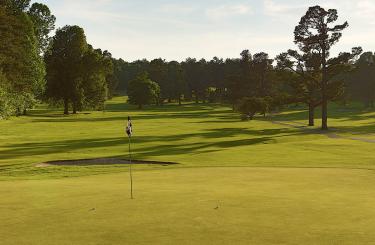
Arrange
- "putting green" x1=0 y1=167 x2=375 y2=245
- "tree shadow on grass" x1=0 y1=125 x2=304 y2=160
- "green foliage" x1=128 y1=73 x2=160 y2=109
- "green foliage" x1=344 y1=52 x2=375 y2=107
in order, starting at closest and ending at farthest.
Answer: "putting green" x1=0 y1=167 x2=375 y2=245 → "tree shadow on grass" x1=0 y1=125 x2=304 y2=160 → "green foliage" x1=344 y1=52 x2=375 y2=107 → "green foliage" x1=128 y1=73 x2=160 y2=109

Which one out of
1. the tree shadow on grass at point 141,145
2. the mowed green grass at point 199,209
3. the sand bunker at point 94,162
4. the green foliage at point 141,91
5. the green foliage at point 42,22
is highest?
the green foliage at point 42,22

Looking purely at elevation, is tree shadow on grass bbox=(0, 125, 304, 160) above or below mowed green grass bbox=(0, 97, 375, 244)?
below

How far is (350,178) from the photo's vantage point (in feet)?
69.1

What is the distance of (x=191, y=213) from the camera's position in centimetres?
1250

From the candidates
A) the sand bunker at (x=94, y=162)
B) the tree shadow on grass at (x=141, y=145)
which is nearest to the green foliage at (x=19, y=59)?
the tree shadow on grass at (x=141, y=145)

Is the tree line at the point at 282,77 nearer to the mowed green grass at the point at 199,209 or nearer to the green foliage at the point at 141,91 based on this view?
the green foliage at the point at 141,91

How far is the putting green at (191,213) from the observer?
10328 mm

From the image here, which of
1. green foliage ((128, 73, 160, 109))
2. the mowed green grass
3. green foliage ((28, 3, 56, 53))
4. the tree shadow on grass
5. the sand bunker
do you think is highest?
green foliage ((28, 3, 56, 53))

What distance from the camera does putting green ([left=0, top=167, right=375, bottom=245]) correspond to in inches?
407

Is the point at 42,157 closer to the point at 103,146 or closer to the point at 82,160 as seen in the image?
the point at 82,160

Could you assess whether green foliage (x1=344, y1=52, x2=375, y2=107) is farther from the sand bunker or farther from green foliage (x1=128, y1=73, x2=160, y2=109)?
the sand bunker

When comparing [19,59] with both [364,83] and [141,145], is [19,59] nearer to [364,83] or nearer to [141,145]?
[141,145]

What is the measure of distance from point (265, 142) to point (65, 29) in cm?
6839

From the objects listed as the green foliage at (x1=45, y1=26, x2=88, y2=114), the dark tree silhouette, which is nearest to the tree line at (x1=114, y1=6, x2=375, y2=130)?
the dark tree silhouette
